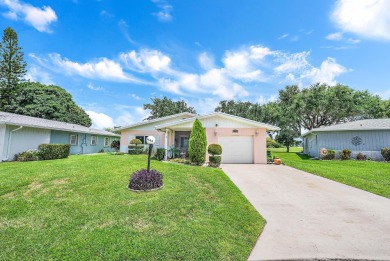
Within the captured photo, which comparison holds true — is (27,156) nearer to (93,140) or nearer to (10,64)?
(93,140)

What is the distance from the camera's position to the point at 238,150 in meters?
15.4

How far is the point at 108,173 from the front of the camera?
835cm

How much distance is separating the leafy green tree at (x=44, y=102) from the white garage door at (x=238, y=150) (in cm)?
2663

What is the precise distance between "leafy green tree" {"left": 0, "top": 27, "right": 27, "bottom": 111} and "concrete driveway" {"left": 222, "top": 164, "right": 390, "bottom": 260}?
28.3 meters

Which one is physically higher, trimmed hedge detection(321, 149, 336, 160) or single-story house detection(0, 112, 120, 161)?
single-story house detection(0, 112, 120, 161)

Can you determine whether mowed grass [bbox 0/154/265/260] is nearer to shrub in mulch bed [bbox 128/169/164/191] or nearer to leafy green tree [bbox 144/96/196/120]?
shrub in mulch bed [bbox 128/169/164/191]

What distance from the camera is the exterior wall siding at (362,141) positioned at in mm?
16891

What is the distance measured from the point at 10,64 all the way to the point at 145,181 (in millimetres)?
26222

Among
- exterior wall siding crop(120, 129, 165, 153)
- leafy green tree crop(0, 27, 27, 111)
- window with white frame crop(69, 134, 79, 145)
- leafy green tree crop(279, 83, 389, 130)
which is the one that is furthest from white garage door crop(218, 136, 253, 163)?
leafy green tree crop(0, 27, 27, 111)

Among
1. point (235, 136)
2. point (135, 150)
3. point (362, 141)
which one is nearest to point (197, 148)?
point (235, 136)

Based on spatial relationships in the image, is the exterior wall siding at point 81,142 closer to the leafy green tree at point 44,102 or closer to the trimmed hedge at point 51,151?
the trimmed hedge at point 51,151

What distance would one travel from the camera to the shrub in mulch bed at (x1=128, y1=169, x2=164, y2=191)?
6300mm

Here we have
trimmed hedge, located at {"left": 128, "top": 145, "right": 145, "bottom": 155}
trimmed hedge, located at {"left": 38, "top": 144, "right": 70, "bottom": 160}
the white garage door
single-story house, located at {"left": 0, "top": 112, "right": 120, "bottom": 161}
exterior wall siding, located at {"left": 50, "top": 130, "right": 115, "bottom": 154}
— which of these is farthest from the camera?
trimmed hedge, located at {"left": 128, "top": 145, "right": 145, "bottom": 155}

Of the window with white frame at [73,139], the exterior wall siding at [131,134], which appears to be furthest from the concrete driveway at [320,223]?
the window with white frame at [73,139]
